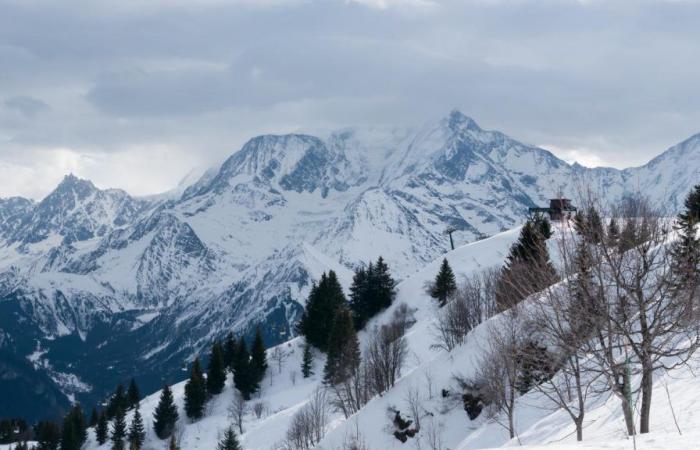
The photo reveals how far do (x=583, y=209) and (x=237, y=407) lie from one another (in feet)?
229

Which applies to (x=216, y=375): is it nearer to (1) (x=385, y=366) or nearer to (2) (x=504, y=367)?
(1) (x=385, y=366)

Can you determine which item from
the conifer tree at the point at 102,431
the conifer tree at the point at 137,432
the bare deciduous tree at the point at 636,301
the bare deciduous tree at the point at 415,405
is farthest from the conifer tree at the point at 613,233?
the conifer tree at the point at 102,431

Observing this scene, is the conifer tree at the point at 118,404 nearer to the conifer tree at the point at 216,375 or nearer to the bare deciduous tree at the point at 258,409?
the conifer tree at the point at 216,375

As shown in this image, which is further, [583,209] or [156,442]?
[156,442]

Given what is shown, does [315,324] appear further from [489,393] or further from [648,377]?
[648,377]

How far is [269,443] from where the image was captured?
225ft

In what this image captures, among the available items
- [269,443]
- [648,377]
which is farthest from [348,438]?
[648,377]

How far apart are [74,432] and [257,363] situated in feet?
91.9

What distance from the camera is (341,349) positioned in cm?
8144

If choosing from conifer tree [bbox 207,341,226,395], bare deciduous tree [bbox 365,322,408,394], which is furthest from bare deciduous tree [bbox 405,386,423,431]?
conifer tree [bbox 207,341,226,395]

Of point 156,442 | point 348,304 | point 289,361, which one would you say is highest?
point 348,304

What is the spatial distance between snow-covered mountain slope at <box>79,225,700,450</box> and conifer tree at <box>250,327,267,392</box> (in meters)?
1.36

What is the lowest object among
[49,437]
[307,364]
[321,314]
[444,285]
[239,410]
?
[49,437]

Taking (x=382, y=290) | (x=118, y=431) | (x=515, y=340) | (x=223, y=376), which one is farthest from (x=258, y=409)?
(x=515, y=340)
